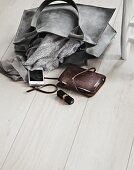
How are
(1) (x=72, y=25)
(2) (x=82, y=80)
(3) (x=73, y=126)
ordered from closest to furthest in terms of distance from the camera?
(3) (x=73, y=126) → (2) (x=82, y=80) → (1) (x=72, y=25)

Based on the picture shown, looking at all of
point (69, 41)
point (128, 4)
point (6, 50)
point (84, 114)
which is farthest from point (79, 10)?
point (84, 114)

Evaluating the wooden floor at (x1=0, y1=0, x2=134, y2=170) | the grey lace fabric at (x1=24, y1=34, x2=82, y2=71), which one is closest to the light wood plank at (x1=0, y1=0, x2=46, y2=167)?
the wooden floor at (x1=0, y1=0, x2=134, y2=170)

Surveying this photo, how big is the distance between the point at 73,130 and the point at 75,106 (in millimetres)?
127

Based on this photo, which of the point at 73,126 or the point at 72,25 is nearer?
the point at 73,126

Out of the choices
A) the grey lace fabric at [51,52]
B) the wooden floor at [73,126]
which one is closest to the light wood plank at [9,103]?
the wooden floor at [73,126]

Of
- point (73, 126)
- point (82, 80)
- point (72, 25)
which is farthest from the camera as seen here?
point (72, 25)

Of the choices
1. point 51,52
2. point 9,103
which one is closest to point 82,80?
point 51,52

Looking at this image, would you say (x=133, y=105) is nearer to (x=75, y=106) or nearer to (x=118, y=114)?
(x=118, y=114)

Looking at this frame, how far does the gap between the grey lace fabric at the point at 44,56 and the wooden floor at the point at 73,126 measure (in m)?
0.05

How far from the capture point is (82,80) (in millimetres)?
1384

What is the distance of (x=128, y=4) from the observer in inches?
51.0

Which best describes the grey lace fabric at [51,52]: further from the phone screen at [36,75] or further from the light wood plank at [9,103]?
the light wood plank at [9,103]

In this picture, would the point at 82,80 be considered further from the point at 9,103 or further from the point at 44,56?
the point at 9,103

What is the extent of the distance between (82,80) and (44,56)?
0.23 m
